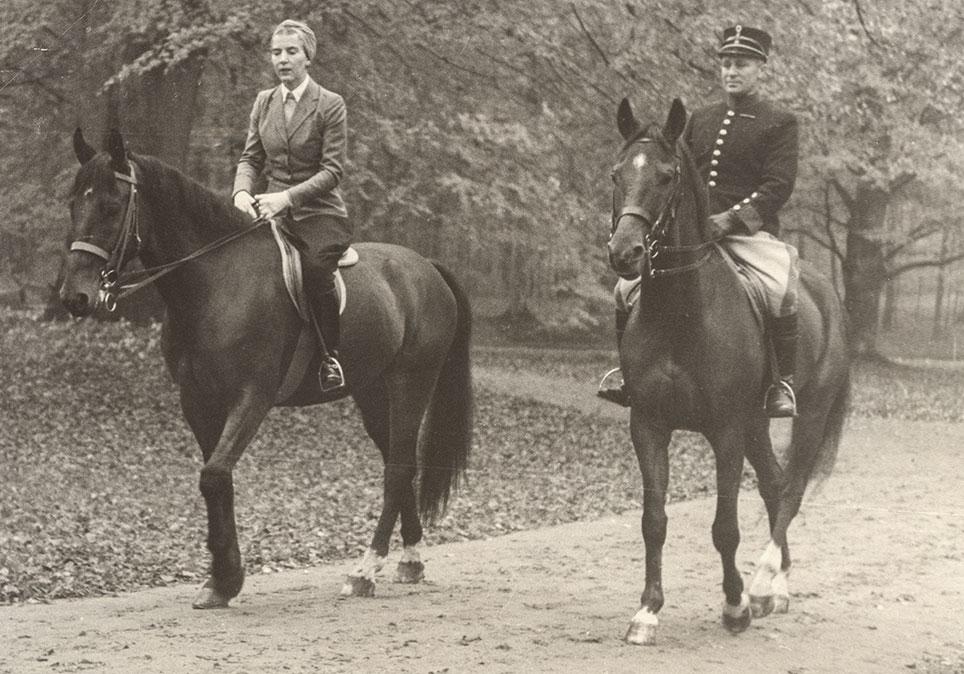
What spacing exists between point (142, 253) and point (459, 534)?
4.93m

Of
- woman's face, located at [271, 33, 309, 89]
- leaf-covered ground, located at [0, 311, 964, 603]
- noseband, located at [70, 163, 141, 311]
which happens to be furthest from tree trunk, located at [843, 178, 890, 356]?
noseband, located at [70, 163, 141, 311]

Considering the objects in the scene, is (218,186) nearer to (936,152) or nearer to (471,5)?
(471,5)

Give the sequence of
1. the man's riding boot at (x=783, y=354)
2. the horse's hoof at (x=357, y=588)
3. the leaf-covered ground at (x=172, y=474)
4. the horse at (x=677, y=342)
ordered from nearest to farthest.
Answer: the horse at (x=677, y=342)
the man's riding boot at (x=783, y=354)
the horse's hoof at (x=357, y=588)
the leaf-covered ground at (x=172, y=474)

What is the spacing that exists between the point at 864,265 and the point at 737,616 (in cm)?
2458

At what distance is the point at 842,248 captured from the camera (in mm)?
40688

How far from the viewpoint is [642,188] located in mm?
7059

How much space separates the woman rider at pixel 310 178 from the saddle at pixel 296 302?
0.20 ft

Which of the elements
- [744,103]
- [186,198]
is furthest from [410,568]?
[744,103]

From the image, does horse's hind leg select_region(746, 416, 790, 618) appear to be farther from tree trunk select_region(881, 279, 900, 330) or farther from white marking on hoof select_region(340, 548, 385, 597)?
tree trunk select_region(881, 279, 900, 330)

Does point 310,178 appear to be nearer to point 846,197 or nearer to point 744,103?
point 744,103

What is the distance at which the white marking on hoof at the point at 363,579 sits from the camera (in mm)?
8688

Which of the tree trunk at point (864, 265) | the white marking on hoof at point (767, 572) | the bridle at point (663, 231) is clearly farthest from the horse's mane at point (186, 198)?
the tree trunk at point (864, 265)

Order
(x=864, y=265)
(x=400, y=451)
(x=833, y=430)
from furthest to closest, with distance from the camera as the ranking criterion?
(x=864, y=265) < (x=833, y=430) < (x=400, y=451)

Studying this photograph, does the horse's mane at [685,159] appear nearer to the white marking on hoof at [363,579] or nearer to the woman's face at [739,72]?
the woman's face at [739,72]
